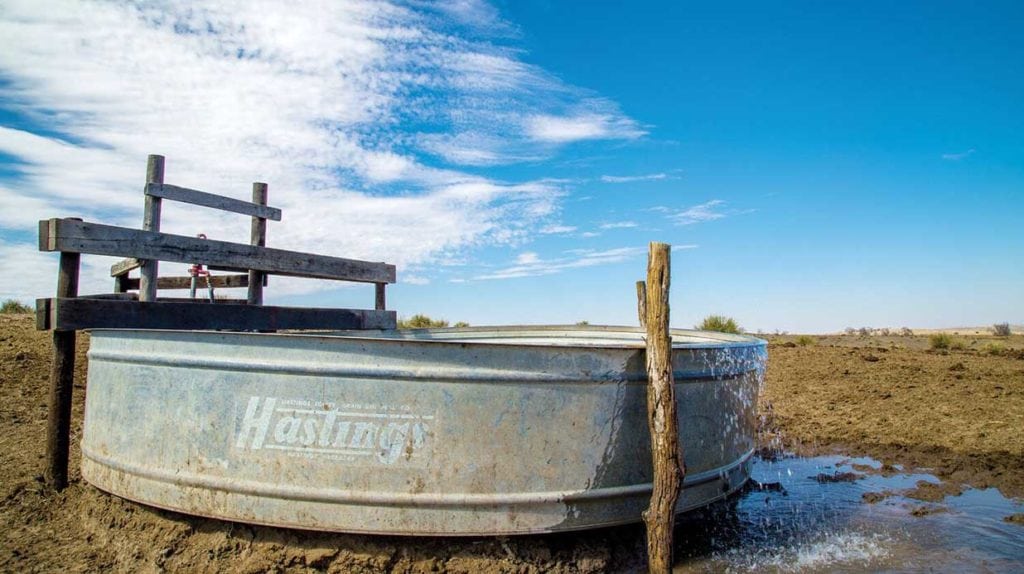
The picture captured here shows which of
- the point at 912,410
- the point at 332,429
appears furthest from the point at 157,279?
the point at 912,410

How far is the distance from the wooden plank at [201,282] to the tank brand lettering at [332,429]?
16.7 feet

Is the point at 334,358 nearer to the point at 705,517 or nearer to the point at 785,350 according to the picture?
the point at 705,517

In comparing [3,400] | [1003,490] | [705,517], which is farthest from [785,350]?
[3,400]

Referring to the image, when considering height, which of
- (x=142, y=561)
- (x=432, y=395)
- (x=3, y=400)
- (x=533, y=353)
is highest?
(x=533, y=353)

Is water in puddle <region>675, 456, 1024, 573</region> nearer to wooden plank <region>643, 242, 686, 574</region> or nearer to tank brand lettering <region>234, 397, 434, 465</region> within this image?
wooden plank <region>643, 242, 686, 574</region>

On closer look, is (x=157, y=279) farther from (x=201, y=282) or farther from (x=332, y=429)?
(x=332, y=429)

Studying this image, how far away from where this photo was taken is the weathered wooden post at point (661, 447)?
14.7 feet

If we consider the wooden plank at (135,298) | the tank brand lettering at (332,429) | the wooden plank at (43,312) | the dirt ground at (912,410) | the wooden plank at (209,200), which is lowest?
the dirt ground at (912,410)

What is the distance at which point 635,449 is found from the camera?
4.76 meters

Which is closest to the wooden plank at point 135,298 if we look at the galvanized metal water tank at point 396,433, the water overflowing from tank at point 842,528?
the galvanized metal water tank at point 396,433

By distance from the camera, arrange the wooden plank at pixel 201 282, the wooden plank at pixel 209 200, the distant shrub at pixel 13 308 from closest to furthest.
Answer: the wooden plank at pixel 209 200 → the wooden plank at pixel 201 282 → the distant shrub at pixel 13 308

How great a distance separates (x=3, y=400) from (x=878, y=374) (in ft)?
48.4

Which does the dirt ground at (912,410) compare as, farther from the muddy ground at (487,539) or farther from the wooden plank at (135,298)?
the wooden plank at (135,298)

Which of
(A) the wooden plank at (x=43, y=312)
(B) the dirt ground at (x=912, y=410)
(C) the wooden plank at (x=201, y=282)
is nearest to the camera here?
(A) the wooden plank at (x=43, y=312)
